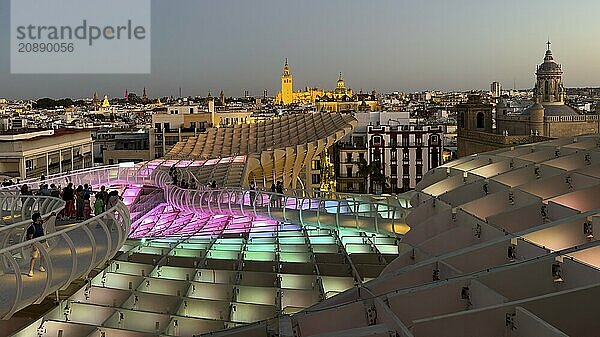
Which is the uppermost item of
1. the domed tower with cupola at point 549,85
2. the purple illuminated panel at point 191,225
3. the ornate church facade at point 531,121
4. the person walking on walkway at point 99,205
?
the domed tower with cupola at point 549,85

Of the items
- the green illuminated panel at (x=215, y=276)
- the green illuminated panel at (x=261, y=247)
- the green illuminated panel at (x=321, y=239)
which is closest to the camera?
the green illuminated panel at (x=215, y=276)

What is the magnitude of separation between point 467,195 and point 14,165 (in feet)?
111

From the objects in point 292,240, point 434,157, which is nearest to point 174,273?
point 292,240

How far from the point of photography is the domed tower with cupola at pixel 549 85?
262ft

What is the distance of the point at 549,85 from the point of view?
8062 cm

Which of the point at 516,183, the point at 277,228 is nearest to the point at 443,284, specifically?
the point at 516,183

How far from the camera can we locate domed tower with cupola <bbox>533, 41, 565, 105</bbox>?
79.9m

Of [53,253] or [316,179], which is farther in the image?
[316,179]

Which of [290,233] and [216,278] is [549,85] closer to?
[290,233]

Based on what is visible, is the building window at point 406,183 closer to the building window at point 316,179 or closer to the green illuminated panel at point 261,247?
the building window at point 316,179

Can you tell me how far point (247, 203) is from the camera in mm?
23922

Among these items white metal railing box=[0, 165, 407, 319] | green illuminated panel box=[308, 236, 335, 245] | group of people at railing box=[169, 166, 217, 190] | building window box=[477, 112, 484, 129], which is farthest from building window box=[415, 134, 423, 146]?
green illuminated panel box=[308, 236, 335, 245]

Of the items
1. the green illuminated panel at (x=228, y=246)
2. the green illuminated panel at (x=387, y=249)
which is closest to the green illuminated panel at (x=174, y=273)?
the green illuminated panel at (x=228, y=246)

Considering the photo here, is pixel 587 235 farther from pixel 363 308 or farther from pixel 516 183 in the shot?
pixel 516 183
